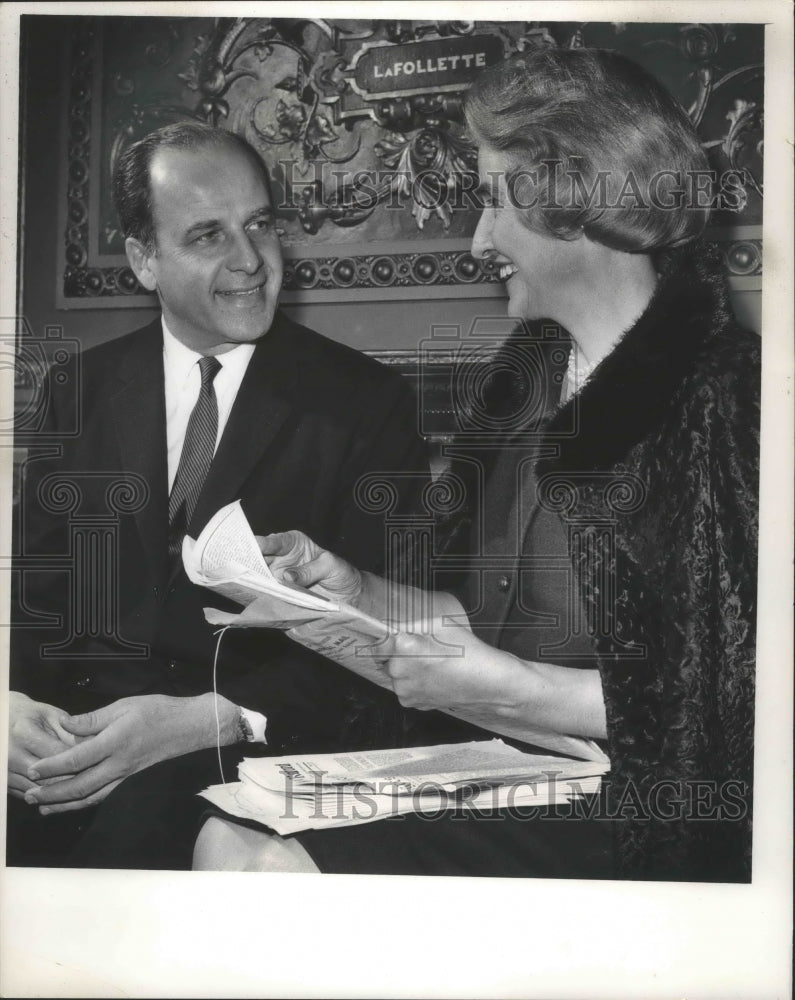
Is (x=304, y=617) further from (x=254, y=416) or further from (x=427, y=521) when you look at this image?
(x=254, y=416)

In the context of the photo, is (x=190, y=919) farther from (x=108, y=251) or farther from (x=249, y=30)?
(x=249, y=30)

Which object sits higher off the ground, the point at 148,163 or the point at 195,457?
the point at 148,163

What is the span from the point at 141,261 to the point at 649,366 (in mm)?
1045

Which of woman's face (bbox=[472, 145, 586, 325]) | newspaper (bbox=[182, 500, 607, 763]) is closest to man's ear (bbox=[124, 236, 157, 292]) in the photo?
newspaper (bbox=[182, 500, 607, 763])

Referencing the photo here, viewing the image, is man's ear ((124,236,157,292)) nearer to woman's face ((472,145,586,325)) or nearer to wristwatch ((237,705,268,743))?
woman's face ((472,145,586,325))

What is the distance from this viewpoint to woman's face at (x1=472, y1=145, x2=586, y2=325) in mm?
2084

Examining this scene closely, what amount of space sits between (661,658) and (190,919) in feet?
3.55

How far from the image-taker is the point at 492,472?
2.10 m

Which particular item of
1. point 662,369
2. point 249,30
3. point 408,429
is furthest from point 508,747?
point 249,30

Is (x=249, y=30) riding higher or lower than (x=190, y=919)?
higher

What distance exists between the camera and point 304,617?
206 cm

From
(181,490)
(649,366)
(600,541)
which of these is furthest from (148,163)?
(600,541)

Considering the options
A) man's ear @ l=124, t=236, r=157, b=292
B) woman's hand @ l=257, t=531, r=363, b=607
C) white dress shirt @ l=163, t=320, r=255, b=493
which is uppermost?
man's ear @ l=124, t=236, r=157, b=292

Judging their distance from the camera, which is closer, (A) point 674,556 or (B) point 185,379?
(A) point 674,556
